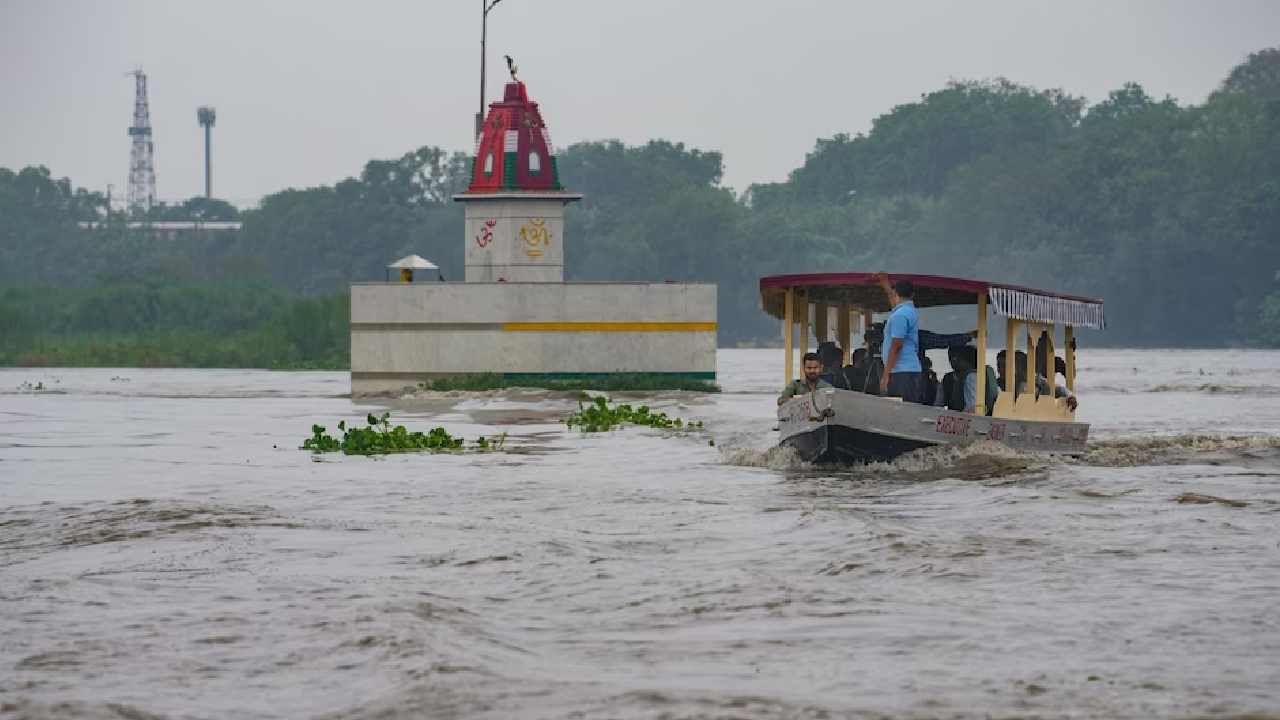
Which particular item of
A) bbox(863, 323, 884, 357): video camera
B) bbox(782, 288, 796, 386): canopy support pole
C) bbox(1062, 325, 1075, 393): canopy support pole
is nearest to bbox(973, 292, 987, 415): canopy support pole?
bbox(863, 323, 884, 357): video camera

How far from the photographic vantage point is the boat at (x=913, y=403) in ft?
67.6

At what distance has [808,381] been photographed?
69.2 feet

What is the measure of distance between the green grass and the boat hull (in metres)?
22.8

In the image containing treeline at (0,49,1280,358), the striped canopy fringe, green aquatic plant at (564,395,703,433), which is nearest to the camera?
the striped canopy fringe

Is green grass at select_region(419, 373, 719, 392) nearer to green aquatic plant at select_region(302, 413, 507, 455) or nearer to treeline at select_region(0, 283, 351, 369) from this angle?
green aquatic plant at select_region(302, 413, 507, 455)

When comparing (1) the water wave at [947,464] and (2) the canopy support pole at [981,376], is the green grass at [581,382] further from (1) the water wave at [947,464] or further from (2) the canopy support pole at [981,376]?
(2) the canopy support pole at [981,376]

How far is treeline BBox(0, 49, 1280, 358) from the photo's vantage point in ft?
350

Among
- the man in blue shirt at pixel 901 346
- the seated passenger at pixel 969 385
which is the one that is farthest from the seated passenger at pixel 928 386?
the man in blue shirt at pixel 901 346

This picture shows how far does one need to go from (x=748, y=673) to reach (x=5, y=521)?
9.04 m

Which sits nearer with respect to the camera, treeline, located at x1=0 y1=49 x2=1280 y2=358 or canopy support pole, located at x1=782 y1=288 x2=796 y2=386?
canopy support pole, located at x1=782 y1=288 x2=796 y2=386

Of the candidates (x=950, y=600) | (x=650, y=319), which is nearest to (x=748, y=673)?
(x=950, y=600)

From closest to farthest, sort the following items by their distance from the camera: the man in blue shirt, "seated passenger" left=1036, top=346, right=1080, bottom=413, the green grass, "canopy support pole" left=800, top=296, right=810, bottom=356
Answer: the man in blue shirt → "canopy support pole" left=800, top=296, right=810, bottom=356 → "seated passenger" left=1036, top=346, right=1080, bottom=413 → the green grass

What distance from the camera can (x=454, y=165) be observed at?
129500 millimetres

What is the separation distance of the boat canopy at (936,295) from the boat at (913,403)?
0.01 meters
